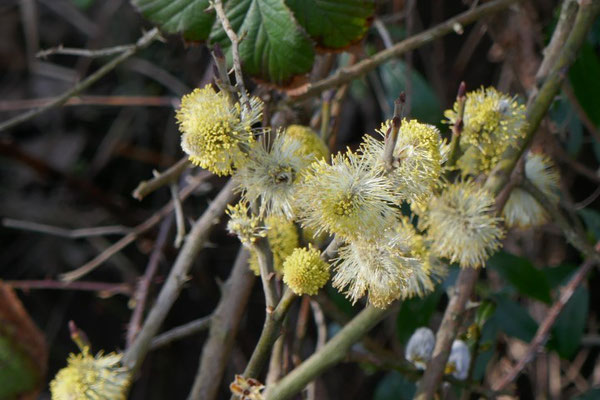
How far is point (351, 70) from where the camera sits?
995mm

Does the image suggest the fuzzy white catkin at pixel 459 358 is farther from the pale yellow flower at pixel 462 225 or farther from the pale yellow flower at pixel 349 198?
the pale yellow flower at pixel 349 198

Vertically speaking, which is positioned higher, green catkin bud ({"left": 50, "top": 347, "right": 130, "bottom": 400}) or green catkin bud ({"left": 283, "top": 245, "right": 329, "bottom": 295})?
green catkin bud ({"left": 283, "top": 245, "right": 329, "bottom": 295})

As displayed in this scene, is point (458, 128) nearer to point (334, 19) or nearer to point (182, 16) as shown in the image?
point (334, 19)

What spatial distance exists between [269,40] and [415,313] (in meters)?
0.59

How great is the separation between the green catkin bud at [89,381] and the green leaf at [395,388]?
0.69 metres

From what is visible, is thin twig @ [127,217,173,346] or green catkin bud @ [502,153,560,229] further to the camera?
thin twig @ [127,217,173,346]

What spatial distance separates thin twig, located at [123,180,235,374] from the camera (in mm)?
911

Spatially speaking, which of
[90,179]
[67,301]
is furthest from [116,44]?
[67,301]

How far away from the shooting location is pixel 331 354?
0.78 meters

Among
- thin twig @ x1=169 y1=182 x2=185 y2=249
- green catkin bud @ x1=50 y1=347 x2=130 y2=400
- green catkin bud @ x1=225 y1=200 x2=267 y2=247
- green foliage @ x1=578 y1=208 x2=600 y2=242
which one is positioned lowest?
green catkin bud @ x1=50 y1=347 x2=130 y2=400

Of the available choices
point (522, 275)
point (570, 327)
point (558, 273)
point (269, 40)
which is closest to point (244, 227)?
point (269, 40)

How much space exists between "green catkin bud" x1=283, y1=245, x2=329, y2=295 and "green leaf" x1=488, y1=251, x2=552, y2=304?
2.02 feet

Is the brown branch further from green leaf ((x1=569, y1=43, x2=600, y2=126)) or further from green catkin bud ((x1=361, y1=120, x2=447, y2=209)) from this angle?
green leaf ((x1=569, y1=43, x2=600, y2=126))

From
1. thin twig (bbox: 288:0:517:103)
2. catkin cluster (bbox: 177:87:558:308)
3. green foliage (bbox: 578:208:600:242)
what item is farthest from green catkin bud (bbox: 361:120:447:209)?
green foliage (bbox: 578:208:600:242)
